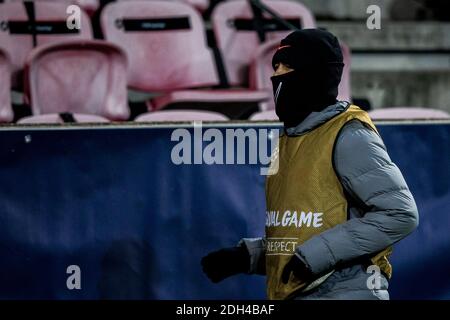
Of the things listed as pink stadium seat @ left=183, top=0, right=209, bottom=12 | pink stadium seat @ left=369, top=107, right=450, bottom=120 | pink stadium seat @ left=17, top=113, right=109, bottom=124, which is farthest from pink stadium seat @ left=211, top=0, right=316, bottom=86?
pink stadium seat @ left=17, top=113, right=109, bottom=124

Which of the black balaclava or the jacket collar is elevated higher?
the black balaclava

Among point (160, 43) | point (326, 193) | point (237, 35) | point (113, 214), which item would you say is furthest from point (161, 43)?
point (326, 193)

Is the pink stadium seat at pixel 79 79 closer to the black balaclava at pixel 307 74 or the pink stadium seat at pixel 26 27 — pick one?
the pink stadium seat at pixel 26 27

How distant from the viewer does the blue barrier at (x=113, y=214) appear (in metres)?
4.00

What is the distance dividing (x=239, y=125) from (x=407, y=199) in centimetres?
125

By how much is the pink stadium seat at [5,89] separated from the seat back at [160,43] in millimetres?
927

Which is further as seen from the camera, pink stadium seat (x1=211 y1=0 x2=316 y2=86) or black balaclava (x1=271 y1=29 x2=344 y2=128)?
pink stadium seat (x1=211 y1=0 x2=316 y2=86)

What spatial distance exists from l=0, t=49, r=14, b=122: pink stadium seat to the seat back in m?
0.93

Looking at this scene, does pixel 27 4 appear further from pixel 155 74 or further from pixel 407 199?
pixel 407 199

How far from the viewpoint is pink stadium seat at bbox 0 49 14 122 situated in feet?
17.7

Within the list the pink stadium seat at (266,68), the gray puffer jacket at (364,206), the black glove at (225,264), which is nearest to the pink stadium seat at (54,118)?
the pink stadium seat at (266,68)

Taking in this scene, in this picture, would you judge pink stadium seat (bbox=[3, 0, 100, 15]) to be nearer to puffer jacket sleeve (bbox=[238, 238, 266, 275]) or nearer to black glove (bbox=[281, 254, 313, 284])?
puffer jacket sleeve (bbox=[238, 238, 266, 275])

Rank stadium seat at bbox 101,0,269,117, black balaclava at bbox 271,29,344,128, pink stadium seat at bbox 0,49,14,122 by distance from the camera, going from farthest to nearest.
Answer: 1. stadium seat at bbox 101,0,269,117
2. pink stadium seat at bbox 0,49,14,122
3. black balaclava at bbox 271,29,344,128

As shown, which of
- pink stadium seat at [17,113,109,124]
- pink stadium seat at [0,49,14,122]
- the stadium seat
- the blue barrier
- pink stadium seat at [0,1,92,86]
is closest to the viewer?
the blue barrier
